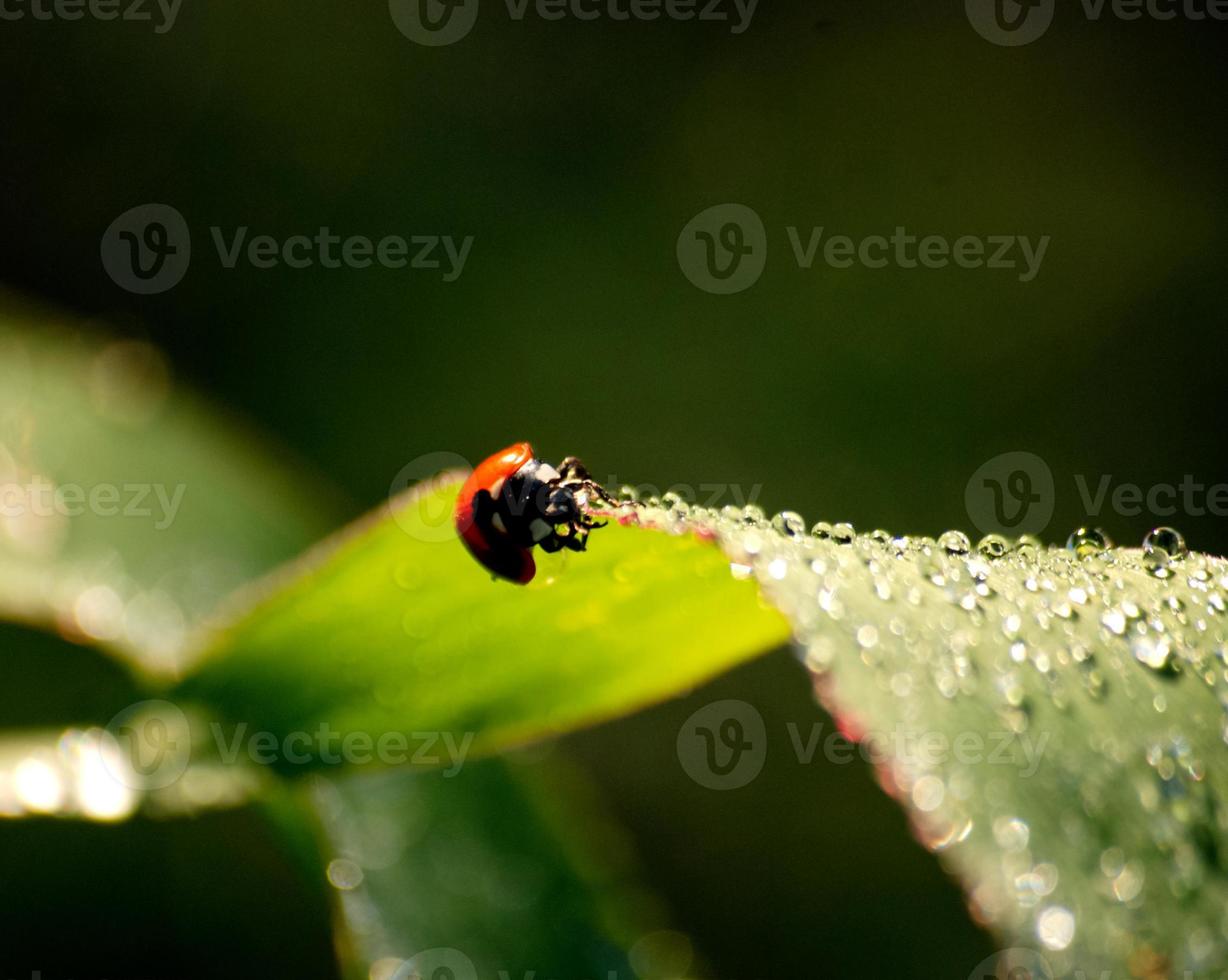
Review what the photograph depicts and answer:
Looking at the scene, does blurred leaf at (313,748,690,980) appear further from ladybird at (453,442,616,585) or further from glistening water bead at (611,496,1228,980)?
glistening water bead at (611,496,1228,980)

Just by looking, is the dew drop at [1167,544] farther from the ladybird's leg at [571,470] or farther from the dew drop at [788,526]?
the ladybird's leg at [571,470]

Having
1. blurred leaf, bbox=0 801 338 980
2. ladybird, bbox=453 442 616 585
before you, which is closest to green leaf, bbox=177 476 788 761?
ladybird, bbox=453 442 616 585

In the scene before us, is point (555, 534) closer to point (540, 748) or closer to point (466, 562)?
point (466, 562)

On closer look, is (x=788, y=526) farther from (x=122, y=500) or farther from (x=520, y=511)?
(x=122, y=500)

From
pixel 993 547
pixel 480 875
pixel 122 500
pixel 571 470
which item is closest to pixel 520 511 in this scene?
pixel 571 470

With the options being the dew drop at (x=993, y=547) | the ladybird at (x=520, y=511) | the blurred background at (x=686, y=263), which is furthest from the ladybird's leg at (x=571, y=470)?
the blurred background at (x=686, y=263)

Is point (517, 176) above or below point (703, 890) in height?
above

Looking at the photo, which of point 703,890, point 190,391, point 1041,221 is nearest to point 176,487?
point 190,391
